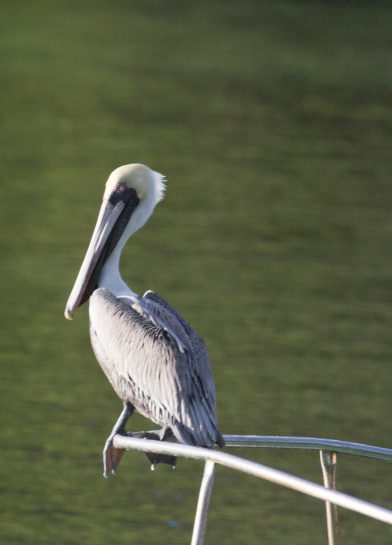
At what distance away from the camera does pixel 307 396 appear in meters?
8.73

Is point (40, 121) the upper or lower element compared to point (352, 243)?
upper

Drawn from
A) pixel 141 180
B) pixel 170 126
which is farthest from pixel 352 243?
pixel 141 180

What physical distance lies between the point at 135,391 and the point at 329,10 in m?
26.2

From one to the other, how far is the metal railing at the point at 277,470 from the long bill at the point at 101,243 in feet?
4.30

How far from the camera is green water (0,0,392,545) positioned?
715cm

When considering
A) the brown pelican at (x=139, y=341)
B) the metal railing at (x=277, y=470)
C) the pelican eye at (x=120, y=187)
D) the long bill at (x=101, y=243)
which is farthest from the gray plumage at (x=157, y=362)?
the metal railing at (x=277, y=470)

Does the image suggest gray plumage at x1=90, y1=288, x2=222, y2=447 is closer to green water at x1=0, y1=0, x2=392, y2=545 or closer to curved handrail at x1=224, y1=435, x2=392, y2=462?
curved handrail at x1=224, y1=435, x2=392, y2=462

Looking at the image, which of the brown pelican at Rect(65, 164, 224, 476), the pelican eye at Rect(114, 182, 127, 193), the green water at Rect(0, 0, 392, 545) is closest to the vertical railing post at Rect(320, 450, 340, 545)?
the brown pelican at Rect(65, 164, 224, 476)

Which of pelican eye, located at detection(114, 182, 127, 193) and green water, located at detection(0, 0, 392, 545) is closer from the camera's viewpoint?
pelican eye, located at detection(114, 182, 127, 193)

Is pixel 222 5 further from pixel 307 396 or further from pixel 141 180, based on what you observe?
pixel 141 180

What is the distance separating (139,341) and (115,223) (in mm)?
683

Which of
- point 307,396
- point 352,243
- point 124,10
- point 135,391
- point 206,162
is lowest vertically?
point 135,391

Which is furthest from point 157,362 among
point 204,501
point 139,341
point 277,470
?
point 277,470

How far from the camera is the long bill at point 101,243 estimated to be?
4.95 meters
